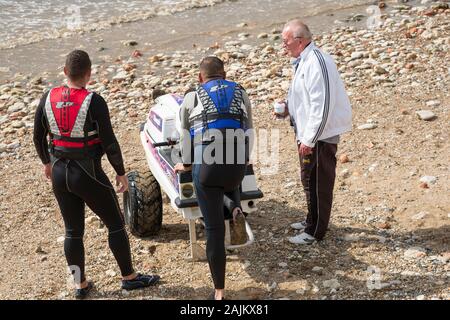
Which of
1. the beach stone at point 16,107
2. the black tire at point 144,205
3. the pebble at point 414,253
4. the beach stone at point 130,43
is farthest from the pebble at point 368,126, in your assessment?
the beach stone at point 130,43

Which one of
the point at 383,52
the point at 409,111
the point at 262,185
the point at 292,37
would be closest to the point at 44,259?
the point at 262,185

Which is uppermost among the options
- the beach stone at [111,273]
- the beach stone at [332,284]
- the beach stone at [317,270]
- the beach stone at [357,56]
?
the beach stone at [357,56]

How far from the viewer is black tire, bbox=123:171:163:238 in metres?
6.54

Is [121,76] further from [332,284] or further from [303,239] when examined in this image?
[332,284]

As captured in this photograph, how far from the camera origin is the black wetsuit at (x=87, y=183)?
5250 millimetres

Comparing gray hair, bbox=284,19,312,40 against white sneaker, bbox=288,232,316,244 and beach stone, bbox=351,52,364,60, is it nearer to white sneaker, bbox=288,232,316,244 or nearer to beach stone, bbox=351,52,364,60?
white sneaker, bbox=288,232,316,244

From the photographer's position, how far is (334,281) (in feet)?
18.5

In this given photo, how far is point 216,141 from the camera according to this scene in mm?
5043

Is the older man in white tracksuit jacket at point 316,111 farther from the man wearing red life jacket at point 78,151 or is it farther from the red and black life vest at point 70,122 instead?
the red and black life vest at point 70,122

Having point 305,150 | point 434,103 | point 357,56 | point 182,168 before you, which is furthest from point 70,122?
point 357,56

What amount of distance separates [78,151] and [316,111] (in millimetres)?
1970

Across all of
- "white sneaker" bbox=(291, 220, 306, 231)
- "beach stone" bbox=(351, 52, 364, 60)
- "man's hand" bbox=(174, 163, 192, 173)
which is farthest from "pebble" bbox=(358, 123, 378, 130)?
"man's hand" bbox=(174, 163, 192, 173)

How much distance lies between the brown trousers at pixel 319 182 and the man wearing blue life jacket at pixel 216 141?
97 cm

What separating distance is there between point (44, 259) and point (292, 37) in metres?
3.08
